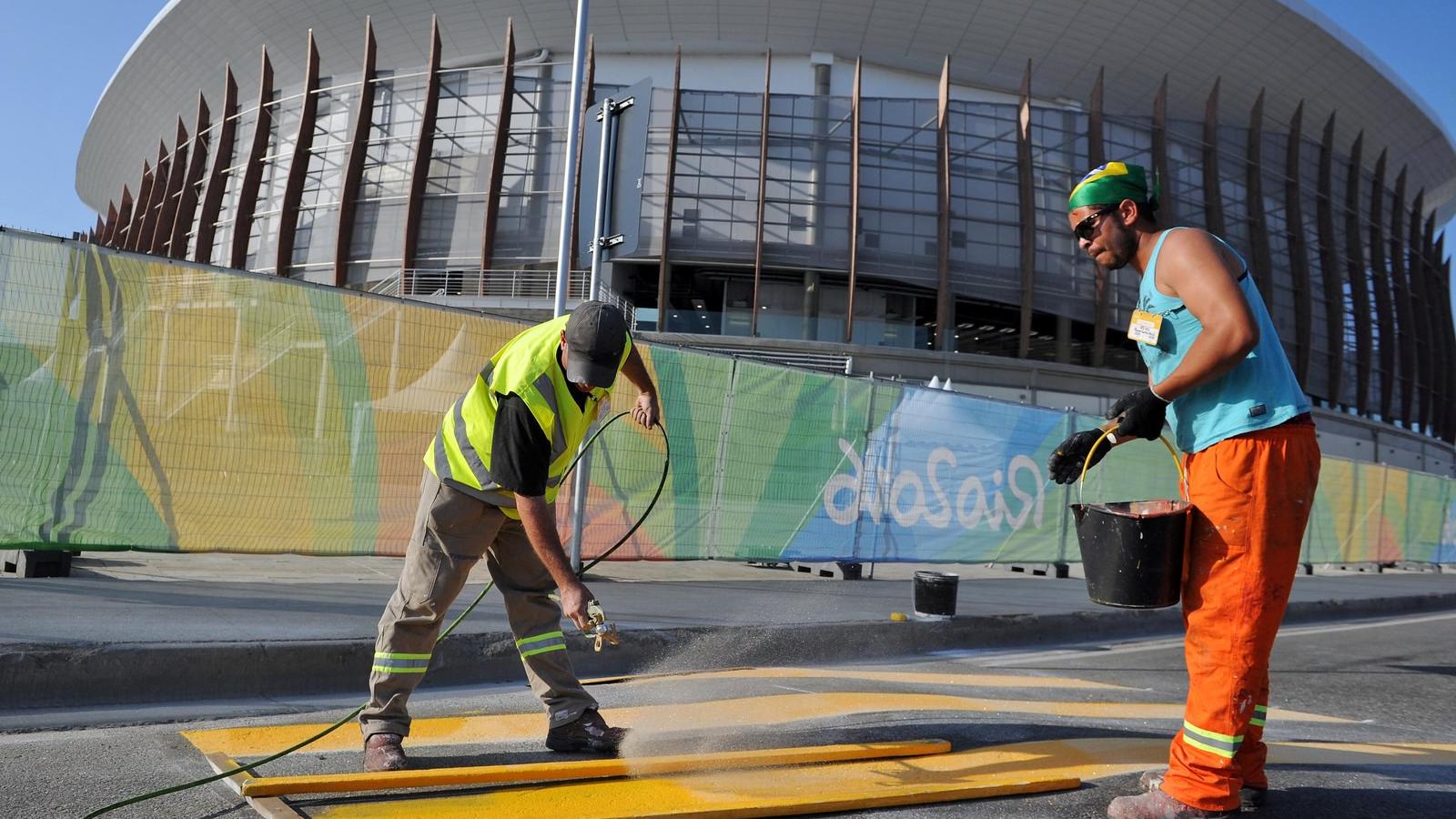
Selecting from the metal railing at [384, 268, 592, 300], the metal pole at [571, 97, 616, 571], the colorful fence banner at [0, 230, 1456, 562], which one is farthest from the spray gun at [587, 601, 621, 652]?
the metal railing at [384, 268, 592, 300]

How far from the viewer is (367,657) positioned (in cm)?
514

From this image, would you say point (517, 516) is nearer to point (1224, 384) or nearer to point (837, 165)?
point (1224, 384)

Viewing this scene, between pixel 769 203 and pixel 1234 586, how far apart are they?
38758mm

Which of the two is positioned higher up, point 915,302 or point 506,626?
point 915,302

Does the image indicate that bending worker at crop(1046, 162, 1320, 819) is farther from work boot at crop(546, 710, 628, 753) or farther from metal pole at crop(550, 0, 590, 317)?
metal pole at crop(550, 0, 590, 317)

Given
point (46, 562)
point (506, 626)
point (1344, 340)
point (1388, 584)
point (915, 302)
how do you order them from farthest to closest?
1. point (1344, 340)
2. point (915, 302)
3. point (1388, 584)
4. point (46, 562)
5. point (506, 626)

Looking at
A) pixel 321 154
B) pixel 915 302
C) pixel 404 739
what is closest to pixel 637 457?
pixel 404 739

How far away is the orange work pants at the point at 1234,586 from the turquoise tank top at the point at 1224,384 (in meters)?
0.05

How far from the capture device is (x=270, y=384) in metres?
7.95

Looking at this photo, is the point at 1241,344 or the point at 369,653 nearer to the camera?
the point at 1241,344

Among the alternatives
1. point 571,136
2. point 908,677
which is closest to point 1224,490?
point 908,677

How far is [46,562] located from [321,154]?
1613 inches

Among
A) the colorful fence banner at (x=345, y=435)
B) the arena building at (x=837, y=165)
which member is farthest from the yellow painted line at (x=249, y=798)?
the arena building at (x=837, y=165)

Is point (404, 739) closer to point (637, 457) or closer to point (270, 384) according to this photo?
point (270, 384)
